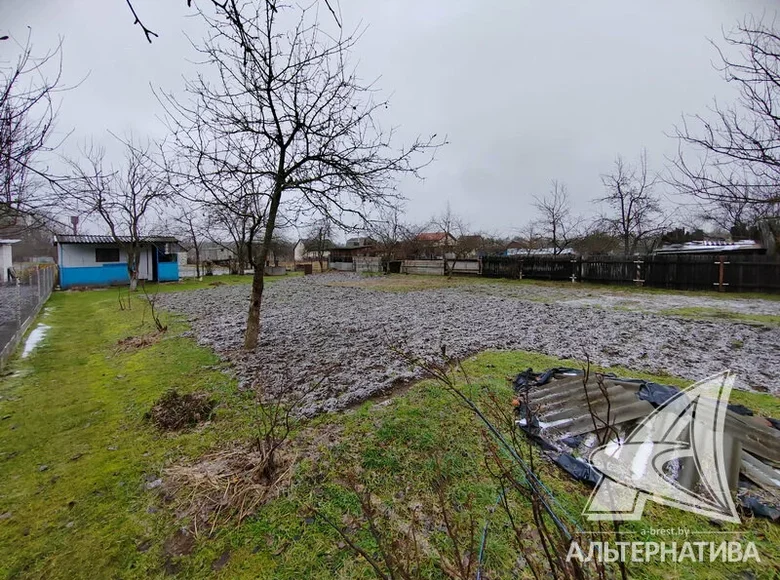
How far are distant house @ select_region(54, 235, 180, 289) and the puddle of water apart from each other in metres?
11.6

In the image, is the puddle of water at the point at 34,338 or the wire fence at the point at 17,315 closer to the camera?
the wire fence at the point at 17,315

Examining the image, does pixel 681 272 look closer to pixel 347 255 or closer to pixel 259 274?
pixel 259 274

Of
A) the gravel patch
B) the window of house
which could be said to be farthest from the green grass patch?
the window of house

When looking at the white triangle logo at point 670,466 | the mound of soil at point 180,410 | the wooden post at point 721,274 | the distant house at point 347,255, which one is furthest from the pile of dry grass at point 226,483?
the distant house at point 347,255

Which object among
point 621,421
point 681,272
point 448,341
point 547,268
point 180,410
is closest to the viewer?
point 621,421

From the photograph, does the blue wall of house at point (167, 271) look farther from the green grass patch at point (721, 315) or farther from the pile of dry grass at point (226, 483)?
the green grass patch at point (721, 315)

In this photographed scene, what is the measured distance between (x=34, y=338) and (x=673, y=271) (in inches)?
843

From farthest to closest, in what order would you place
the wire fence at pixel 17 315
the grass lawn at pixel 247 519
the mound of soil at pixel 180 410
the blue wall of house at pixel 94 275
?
the blue wall of house at pixel 94 275 → the wire fence at pixel 17 315 → the mound of soil at pixel 180 410 → the grass lawn at pixel 247 519

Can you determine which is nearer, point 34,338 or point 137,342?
point 137,342

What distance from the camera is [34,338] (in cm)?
709

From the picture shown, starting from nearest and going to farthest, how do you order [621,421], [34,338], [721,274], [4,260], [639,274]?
1. [621,421]
2. [34,338]
3. [721,274]
4. [639,274]
5. [4,260]

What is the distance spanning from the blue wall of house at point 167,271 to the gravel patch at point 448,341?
517 inches

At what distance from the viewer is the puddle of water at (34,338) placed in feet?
20.1

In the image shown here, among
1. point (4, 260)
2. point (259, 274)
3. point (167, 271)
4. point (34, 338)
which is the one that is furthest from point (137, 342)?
point (4, 260)
